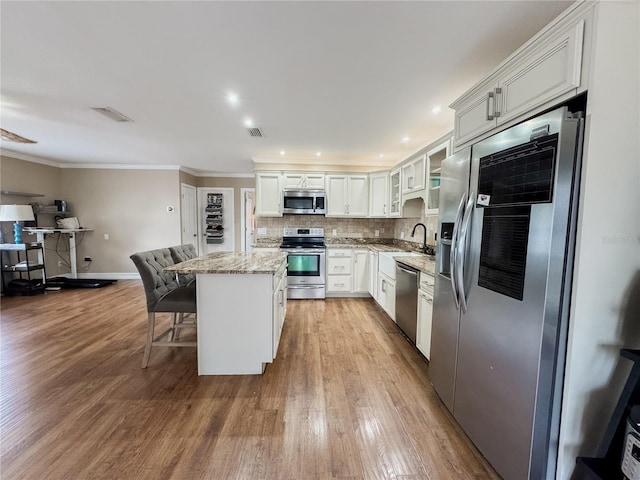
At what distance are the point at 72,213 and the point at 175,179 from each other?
7.32 ft

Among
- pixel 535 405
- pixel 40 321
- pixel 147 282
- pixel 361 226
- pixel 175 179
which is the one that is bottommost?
pixel 40 321

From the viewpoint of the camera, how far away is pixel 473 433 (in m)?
1.50

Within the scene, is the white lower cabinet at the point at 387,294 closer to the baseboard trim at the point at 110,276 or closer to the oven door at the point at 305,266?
the oven door at the point at 305,266

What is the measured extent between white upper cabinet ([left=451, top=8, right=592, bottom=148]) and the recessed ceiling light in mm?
1910

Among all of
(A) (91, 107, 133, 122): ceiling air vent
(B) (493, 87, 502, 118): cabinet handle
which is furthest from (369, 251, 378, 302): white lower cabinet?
(A) (91, 107, 133, 122): ceiling air vent

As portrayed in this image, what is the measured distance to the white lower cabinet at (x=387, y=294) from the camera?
321 centimetres

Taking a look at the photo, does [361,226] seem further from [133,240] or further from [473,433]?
[133,240]

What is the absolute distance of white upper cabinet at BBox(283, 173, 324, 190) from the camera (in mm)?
4664

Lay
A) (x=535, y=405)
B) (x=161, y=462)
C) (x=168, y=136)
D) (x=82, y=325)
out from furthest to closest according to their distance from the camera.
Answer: (x=168, y=136) → (x=82, y=325) → (x=161, y=462) → (x=535, y=405)

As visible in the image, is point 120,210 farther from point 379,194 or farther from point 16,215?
point 379,194

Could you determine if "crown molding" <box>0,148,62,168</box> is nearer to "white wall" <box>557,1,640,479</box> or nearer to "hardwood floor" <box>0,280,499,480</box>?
"hardwood floor" <box>0,280,499,480</box>

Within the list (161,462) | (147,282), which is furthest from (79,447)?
(147,282)

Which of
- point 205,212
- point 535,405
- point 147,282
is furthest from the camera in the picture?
point 205,212

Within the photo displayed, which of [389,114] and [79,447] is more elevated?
[389,114]
